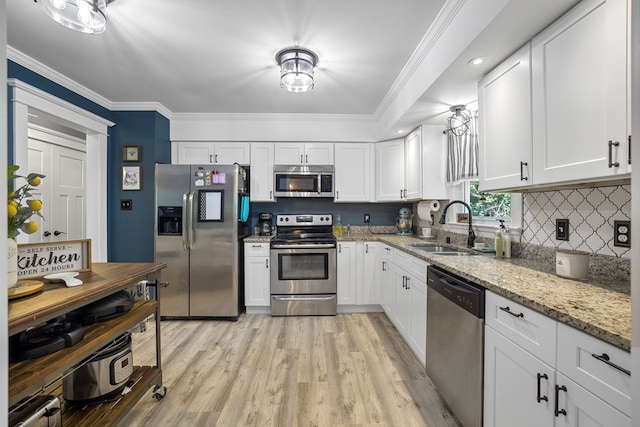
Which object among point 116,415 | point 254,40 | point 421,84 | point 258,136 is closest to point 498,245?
point 421,84

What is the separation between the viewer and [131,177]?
3.34m

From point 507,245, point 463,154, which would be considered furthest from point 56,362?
point 463,154

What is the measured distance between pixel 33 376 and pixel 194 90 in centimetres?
267

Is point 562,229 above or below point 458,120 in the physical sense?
below

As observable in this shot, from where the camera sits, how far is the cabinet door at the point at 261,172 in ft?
12.0

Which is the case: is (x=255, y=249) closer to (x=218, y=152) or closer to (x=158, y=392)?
(x=218, y=152)

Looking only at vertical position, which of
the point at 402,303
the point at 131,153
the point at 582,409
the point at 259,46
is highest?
the point at 259,46

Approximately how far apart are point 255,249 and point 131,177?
1689 mm

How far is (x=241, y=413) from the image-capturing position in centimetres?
174

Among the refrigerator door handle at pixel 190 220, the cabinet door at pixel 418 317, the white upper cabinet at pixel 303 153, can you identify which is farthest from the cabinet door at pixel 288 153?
the cabinet door at pixel 418 317

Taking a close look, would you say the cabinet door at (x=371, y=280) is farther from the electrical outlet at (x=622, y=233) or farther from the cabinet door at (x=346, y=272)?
the electrical outlet at (x=622, y=233)

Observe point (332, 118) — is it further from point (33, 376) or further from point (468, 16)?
point (33, 376)

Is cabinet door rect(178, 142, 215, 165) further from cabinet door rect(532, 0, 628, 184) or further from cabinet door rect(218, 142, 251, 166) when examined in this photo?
cabinet door rect(532, 0, 628, 184)

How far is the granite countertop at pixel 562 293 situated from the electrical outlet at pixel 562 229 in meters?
0.20
